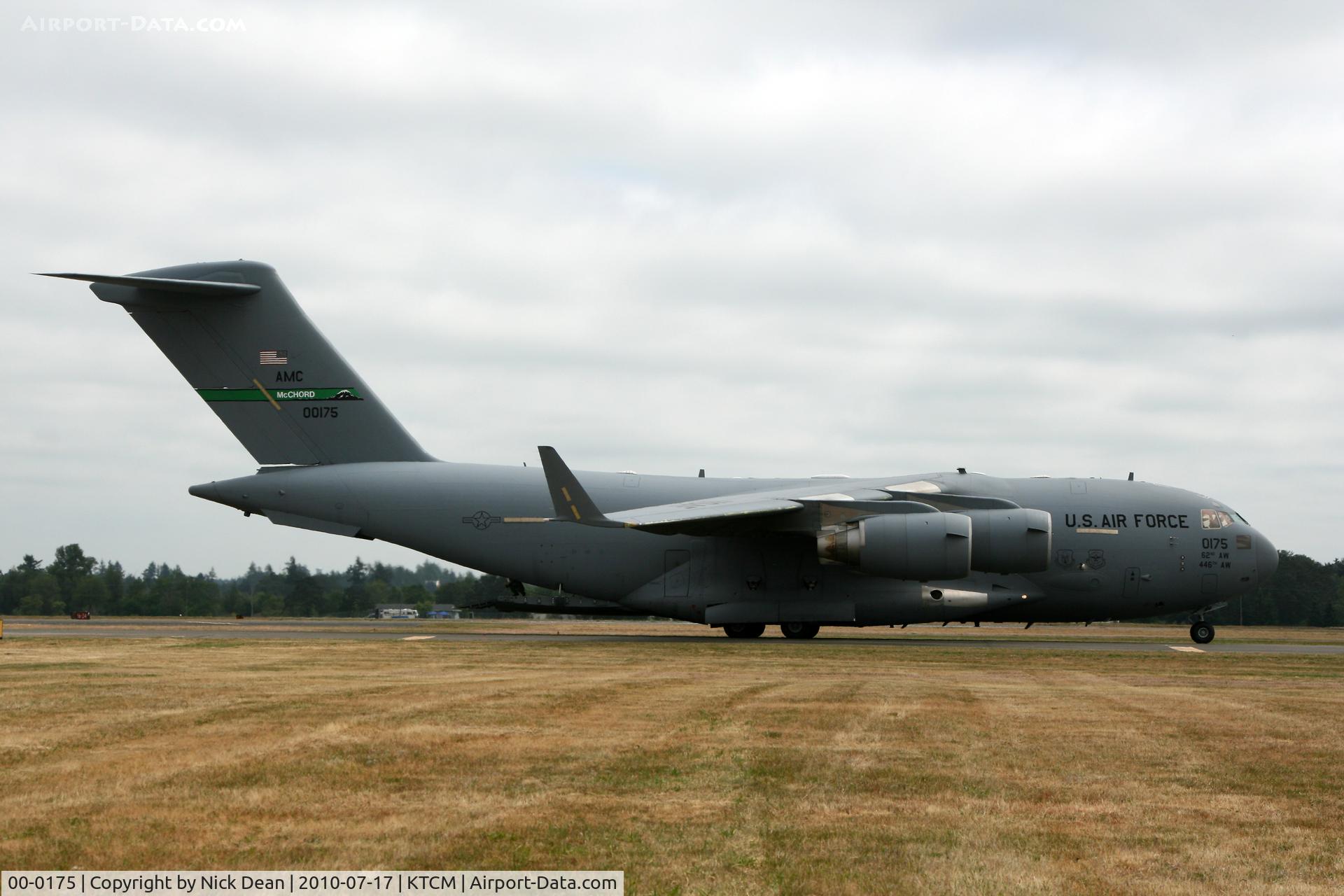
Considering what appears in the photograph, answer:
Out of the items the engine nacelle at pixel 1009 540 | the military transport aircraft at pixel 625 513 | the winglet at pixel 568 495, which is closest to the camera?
the winglet at pixel 568 495

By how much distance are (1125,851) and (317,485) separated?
2427 centimetres

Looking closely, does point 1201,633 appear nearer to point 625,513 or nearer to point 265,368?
point 625,513

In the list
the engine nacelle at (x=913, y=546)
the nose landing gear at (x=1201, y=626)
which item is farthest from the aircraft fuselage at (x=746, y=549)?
the engine nacelle at (x=913, y=546)

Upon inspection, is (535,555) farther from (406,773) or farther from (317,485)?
(406,773)

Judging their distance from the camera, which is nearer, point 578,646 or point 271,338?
point 578,646

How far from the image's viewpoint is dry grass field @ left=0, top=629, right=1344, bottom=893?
19.6 feet

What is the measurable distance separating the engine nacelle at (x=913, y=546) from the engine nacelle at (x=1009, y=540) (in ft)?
1.51

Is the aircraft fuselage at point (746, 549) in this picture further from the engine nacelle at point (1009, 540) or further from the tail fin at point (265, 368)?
the engine nacelle at point (1009, 540)

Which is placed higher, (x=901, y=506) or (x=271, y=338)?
(x=271, y=338)

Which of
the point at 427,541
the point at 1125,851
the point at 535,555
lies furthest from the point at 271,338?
the point at 1125,851

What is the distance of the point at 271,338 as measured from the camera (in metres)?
29.0

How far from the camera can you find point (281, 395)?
28.9 m

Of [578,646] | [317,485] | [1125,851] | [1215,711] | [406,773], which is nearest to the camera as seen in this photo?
[1125,851]

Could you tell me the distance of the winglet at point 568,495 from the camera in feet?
81.1
